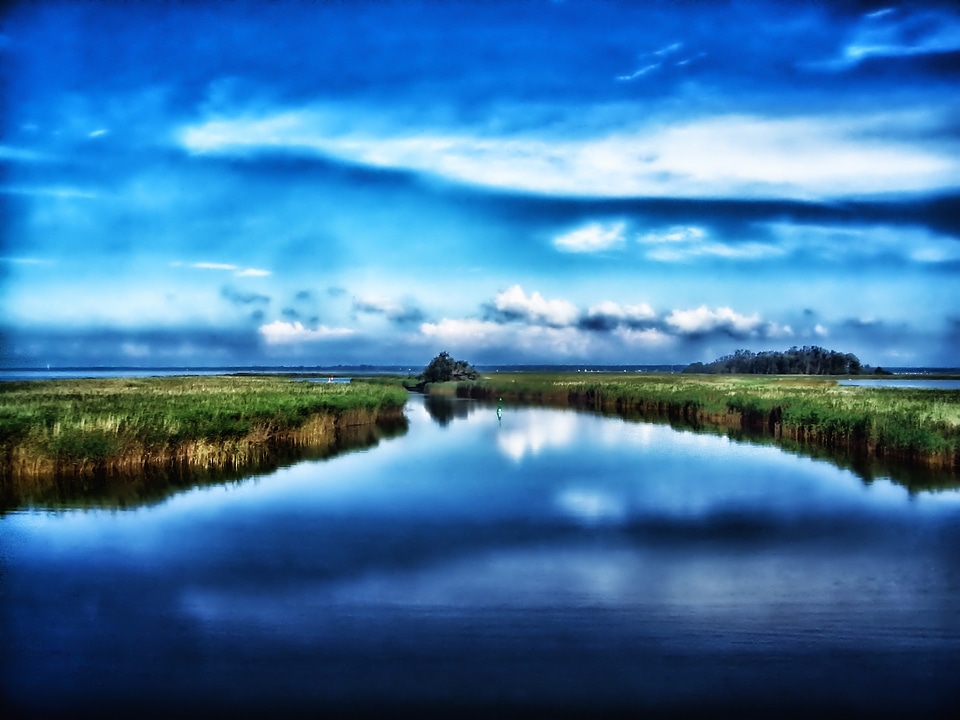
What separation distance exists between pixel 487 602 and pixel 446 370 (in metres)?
73.8

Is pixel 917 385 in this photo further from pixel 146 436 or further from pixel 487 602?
pixel 487 602

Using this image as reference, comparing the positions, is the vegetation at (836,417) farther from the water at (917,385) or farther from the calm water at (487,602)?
the water at (917,385)

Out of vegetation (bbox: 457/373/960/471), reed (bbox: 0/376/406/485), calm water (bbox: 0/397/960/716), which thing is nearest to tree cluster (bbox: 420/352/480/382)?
vegetation (bbox: 457/373/960/471)

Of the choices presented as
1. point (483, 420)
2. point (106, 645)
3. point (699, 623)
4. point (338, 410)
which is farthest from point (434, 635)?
point (483, 420)

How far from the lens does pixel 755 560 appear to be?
1158 cm

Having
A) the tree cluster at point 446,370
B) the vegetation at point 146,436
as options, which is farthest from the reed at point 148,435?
the tree cluster at point 446,370

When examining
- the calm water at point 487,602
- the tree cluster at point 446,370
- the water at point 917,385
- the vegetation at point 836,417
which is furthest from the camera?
the tree cluster at point 446,370

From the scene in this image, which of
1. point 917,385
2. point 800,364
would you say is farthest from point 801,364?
point 917,385

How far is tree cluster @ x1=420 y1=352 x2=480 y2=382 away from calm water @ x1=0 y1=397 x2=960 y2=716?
213 feet

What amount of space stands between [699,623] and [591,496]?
8.84 meters

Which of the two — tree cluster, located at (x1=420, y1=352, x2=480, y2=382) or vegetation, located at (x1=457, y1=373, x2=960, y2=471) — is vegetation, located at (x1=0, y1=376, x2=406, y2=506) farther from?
tree cluster, located at (x1=420, y1=352, x2=480, y2=382)

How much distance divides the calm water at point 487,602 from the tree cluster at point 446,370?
213 ft

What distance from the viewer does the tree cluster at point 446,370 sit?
3271 inches

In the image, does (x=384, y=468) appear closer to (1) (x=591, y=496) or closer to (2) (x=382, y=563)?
(1) (x=591, y=496)
